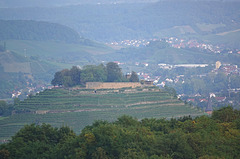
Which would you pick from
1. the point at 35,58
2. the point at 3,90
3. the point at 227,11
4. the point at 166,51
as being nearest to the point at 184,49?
the point at 166,51

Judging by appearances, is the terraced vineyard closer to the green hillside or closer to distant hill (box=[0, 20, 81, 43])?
the green hillside

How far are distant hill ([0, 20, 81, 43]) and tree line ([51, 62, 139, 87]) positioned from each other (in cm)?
8287

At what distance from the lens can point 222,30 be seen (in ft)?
538

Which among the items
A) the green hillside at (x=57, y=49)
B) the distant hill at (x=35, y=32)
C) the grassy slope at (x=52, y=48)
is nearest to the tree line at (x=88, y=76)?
the green hillside at (x=57, y=49)

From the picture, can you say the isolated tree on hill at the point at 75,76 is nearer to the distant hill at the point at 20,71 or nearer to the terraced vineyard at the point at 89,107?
the terraced vineyard at the point at 89,107

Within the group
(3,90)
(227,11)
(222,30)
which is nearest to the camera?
(3,90)

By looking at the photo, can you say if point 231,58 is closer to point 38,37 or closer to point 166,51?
point 166,51

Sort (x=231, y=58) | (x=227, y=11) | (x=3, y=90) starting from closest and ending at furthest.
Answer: (x=3, y=90), (x=231, y=58), (x=227, y=11)

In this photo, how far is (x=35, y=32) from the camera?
15338 cm

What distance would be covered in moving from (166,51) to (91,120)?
79.4 metres

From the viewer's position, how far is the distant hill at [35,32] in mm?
145000

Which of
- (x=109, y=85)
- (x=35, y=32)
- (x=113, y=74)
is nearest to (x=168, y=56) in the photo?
(x=35, y=32)

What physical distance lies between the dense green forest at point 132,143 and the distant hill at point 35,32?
10641 centimetres

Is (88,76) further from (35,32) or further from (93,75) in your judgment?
(35,32)
